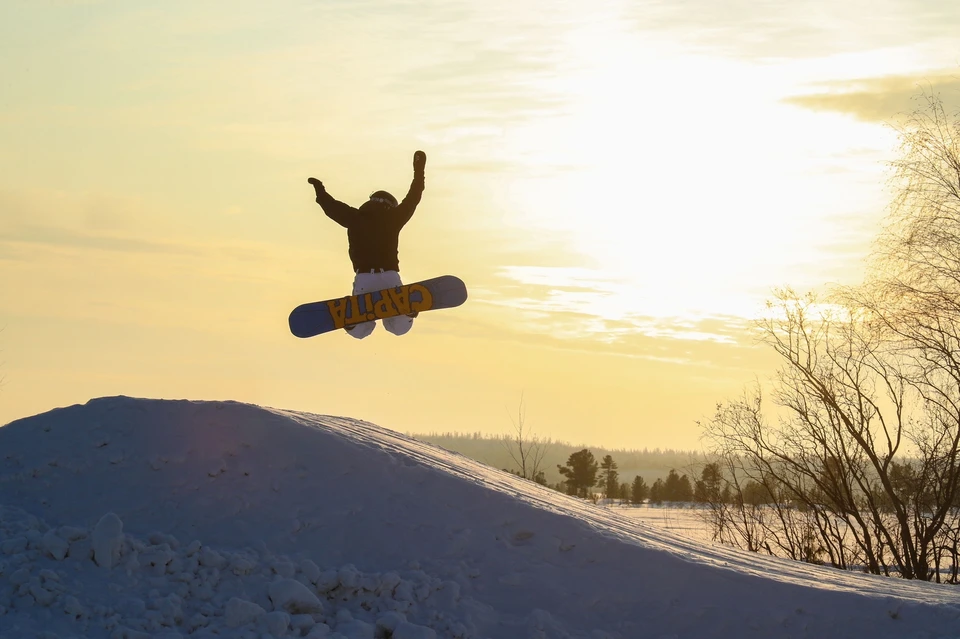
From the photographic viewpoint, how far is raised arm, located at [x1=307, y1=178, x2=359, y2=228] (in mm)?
9688

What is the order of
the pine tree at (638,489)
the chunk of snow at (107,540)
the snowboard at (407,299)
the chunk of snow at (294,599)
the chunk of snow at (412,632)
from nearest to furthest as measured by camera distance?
the chunk of snow at (412,632)
the chunk of snow at (294,599)
the chunk of snow at (107,540)
the snowboard at (407,299)
the pine tree at (638,489)

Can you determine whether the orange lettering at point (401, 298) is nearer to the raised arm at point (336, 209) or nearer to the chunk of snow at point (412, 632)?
the raised arm at point (336, 209)

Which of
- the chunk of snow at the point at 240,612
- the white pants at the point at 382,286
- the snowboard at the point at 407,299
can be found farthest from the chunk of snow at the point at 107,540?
the white pants at the point at 382,286

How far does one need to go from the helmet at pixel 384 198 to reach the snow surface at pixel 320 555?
8.84 feet

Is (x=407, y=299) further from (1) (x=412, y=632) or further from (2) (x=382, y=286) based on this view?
(1) (x=412, y=632)

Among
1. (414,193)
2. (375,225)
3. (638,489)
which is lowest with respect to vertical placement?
(638,489)

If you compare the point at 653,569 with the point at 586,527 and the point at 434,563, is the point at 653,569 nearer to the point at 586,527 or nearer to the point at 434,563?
the point at 586,527

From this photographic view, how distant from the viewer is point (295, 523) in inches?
271

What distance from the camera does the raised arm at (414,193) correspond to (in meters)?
9.67

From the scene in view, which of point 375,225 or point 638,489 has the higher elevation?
point 375,225

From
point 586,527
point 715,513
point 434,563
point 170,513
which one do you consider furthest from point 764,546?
point 170,513

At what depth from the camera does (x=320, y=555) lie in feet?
21.6

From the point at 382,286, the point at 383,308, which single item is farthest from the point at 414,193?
the point at 383,308

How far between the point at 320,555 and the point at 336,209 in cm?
440
